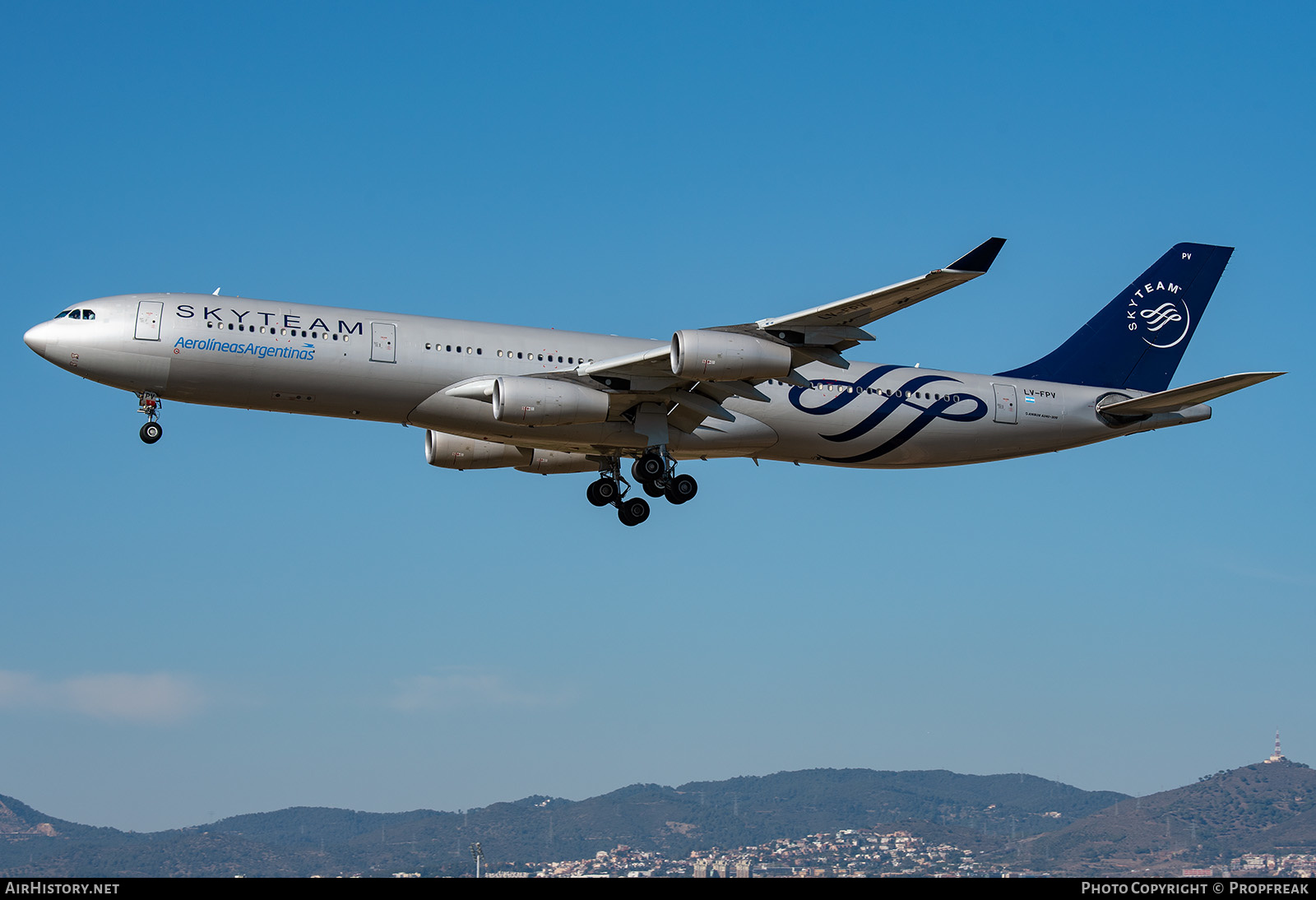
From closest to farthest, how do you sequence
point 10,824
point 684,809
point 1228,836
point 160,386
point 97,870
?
1. point 160,386
2. point 97,870
3. point 1228,836
4. point 10,824
5. point 684,809

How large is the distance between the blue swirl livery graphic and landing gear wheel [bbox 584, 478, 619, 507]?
20.8 feet

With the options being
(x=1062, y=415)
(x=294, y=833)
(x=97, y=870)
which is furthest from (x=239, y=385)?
(x=294, y=833)

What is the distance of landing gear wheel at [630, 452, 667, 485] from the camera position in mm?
37031

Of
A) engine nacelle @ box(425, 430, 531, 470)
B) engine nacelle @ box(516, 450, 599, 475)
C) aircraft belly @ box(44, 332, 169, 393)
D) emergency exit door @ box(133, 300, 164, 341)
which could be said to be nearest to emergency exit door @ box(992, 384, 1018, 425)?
engine nacelle @ box(516, 450, 599, 475)

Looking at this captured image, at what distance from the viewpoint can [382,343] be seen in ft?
111

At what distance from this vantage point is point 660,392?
35.3 metres

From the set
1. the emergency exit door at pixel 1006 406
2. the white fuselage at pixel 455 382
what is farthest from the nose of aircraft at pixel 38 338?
the emergency exit door at pixel 1006 406

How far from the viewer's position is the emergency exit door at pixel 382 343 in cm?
3356

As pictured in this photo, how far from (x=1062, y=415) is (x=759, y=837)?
150 m

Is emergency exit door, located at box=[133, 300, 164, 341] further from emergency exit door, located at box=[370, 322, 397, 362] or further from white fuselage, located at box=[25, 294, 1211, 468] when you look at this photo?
emergency exit door, located at box=[370, 322, 397, 362]

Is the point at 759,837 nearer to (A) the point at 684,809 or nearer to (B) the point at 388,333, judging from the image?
(A) the point at 684,809

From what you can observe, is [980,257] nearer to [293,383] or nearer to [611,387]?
[611,387]

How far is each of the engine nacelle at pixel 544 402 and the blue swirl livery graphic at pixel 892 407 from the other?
656 centimetres

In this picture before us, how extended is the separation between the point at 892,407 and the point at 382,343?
49.9 ft
